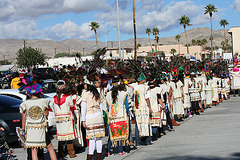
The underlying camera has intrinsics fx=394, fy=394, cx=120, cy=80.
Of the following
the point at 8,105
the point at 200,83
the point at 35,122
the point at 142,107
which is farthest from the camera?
the point at 200,83

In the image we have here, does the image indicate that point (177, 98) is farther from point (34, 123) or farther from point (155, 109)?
point (34, 123)

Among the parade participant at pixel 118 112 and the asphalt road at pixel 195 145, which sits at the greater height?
the parade participant at pixel 118 112

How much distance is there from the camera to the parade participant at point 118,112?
903 centimetres

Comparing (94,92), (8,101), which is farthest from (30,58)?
(94,92)

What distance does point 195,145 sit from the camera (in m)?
9.73

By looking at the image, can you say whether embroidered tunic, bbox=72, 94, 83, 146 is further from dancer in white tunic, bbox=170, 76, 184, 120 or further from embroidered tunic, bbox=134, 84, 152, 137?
dancer in white tunic, bbox=170, 76, 184, 120

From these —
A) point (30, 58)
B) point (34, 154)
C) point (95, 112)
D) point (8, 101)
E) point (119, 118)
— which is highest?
point (30, 58)

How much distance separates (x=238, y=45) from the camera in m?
81.8

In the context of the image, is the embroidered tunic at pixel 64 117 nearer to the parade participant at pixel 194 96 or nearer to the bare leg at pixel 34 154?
the bare leg at pixel 34 154

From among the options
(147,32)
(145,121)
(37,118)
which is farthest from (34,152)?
(147,32)

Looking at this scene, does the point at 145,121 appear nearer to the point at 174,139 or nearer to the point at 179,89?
the point at 174,139

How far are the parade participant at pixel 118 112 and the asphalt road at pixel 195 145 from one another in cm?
50

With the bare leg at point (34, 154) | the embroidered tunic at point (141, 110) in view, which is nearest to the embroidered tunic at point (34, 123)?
the bare leg at point (34, 154)

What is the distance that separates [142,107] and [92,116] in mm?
2174
